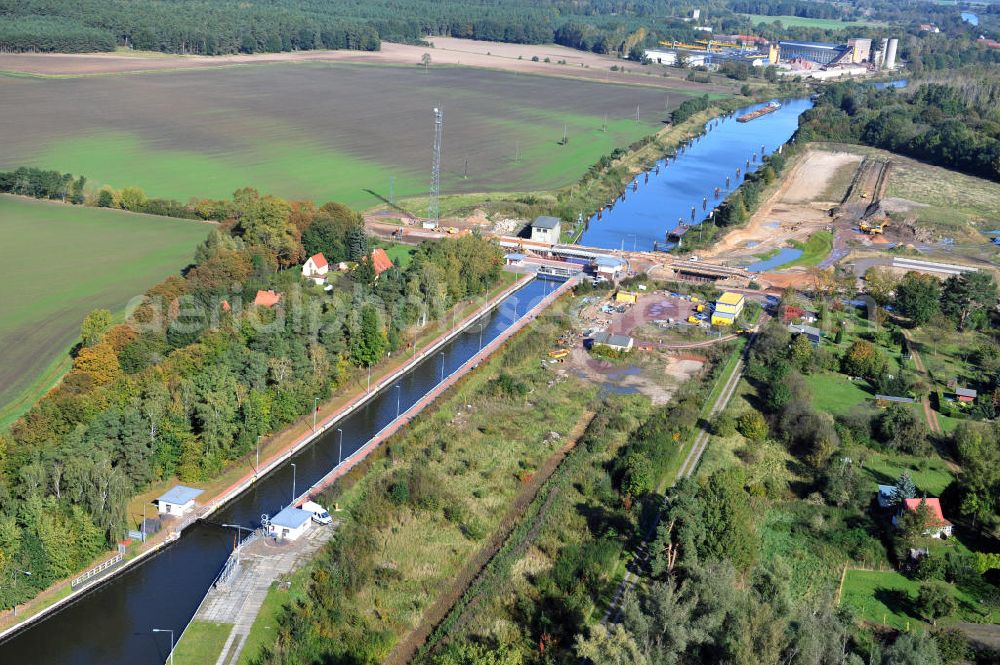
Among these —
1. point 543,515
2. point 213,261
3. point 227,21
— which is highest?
point 227,21

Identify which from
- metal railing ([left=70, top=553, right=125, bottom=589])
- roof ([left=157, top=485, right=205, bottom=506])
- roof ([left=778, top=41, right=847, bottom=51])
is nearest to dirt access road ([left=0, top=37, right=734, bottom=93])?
roof ([left=778, top=41, right=847, bottom=51])

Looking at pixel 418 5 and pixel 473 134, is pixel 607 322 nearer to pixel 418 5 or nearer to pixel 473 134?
pixel 473 134

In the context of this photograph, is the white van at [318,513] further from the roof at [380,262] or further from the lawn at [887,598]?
the roof at [380,262]

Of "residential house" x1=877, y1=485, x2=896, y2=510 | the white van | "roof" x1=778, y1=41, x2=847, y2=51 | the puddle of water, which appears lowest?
the white van

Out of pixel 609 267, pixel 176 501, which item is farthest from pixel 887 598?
pixel 609 267

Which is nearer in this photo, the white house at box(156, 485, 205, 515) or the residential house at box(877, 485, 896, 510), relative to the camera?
the white house at box(156, 485, 205, 515)

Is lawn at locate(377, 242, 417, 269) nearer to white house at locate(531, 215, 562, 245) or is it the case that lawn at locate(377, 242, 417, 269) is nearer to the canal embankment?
the canal embankment

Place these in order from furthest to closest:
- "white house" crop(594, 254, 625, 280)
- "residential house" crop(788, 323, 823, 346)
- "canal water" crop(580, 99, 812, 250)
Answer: "canal water" crop(580, 99, 812, 250)
"white house" crop(594, 254, 625, 280)
"residential house" crop(788, 323, 823, 346)

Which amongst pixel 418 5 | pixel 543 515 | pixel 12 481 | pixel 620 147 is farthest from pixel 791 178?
pixel 418 5
